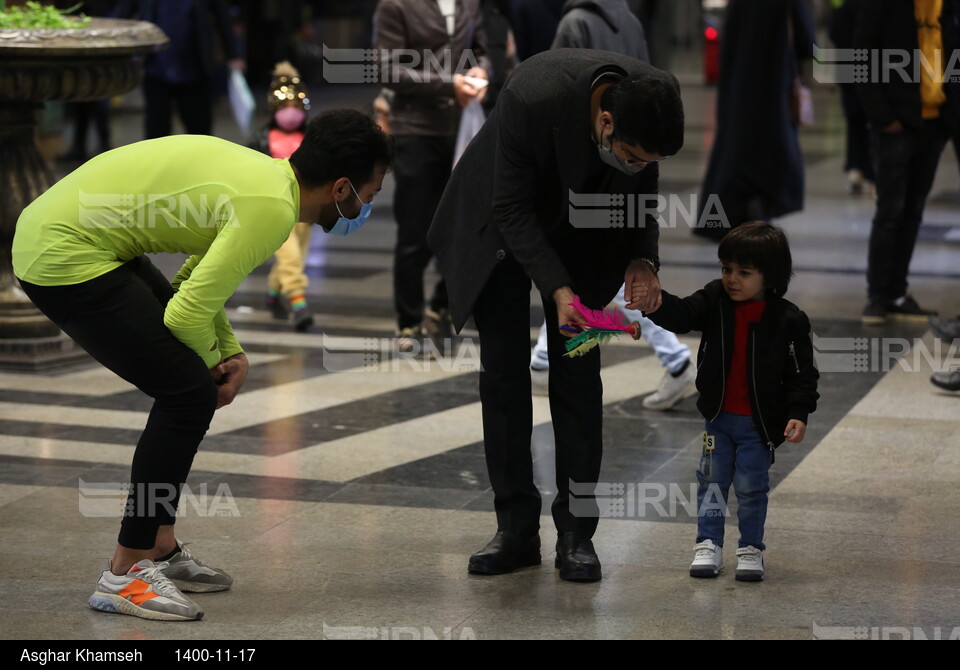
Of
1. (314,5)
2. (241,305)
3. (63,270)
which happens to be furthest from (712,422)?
(314,5)

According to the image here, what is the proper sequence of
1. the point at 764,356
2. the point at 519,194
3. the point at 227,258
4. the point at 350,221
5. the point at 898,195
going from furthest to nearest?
the point at 898,195 < the point at 764,356 < the point at 519,194 < the point at 350,221 < the point at 227,258

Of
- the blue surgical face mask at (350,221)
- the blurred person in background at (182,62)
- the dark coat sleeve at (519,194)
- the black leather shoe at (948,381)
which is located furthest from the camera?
the blurred person in background at (182,62)

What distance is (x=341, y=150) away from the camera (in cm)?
412

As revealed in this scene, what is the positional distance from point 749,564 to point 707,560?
0.12m

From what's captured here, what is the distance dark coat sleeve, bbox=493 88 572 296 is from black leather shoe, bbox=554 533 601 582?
778 mm

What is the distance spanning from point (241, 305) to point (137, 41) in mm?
2220

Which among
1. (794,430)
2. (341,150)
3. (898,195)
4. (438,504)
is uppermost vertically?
(341,150)

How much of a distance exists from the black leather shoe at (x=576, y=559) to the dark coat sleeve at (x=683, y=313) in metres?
0.68

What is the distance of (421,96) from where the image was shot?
7699 millimetres

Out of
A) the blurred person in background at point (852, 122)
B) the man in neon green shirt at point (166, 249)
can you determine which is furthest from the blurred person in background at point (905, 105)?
the man in neon green shirt at point (166, 249)

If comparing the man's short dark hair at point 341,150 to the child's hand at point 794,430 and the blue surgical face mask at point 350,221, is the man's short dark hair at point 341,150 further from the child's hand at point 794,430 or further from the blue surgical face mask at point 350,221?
the child's hand at point 794,430

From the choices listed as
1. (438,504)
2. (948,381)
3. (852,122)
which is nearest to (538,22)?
(948,381)

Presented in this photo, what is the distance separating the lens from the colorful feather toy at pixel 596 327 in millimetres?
4250

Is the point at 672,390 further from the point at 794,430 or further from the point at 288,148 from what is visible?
the point at 288,148
